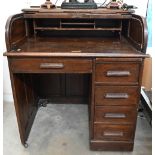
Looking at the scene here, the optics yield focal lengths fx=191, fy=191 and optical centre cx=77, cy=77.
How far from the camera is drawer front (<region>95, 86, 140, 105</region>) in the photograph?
4.43 feet

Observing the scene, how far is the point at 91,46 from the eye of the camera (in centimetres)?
146

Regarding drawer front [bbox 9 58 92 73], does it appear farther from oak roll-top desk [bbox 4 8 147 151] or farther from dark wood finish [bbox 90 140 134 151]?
dark wood finish [bbox 90 140 134 151]

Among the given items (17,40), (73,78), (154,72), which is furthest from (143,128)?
(17,40)

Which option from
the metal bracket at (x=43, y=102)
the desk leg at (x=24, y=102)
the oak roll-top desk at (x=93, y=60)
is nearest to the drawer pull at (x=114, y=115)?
the oak roll-top desk at (x=93, y=60)

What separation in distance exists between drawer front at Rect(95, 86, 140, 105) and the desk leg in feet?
1.95

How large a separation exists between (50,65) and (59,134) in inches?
30.3

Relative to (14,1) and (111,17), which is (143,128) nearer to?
(111,17)

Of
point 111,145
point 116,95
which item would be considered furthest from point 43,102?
point 116,95

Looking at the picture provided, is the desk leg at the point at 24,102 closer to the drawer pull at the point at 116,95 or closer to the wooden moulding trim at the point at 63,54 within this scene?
the wooden moulding trim at the point at 63,54

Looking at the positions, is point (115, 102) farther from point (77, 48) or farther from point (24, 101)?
point (24, 101)

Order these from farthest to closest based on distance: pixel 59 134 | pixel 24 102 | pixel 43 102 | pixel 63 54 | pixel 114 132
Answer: pixel 43 102 → pixel 59 134 → pixel 24 102 → pixel 114 132 → pixel 63 54

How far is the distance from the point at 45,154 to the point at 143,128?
3.10 ft

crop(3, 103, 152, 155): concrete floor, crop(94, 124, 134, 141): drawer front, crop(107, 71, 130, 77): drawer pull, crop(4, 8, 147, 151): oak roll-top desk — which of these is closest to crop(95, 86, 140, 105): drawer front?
crop(4, 8, 147, 151): oak roll-top desk

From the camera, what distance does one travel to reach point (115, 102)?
140cm
